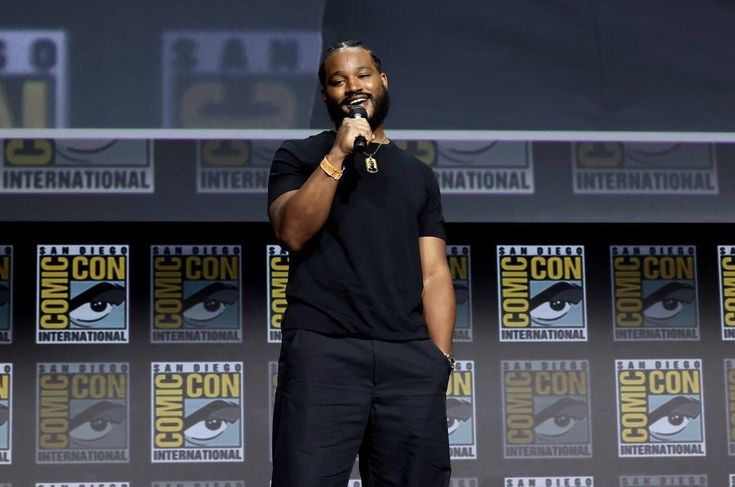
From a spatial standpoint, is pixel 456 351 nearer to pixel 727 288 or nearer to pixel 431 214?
pixel 727 288

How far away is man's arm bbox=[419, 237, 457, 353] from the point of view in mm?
2053

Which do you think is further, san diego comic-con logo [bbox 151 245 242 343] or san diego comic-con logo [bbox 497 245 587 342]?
san diego comic-con logo [bbox 497 245 587 342]

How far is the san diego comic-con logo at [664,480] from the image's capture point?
3482 millimetres

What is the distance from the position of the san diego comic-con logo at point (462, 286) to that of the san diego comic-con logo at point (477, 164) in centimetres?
18

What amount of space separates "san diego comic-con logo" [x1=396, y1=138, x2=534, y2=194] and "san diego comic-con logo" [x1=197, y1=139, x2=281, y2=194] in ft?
1.42

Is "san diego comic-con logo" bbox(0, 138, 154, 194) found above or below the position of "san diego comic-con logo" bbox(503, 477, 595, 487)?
above

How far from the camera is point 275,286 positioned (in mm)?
3428

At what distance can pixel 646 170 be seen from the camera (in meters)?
3.53

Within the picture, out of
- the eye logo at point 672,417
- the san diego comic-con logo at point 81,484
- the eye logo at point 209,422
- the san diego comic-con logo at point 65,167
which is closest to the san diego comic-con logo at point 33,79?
the san diego comic-con logo at point 65,167

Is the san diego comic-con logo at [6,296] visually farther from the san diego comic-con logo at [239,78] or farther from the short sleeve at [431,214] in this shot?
the short sleeve at [431,214]

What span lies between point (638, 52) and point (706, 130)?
29cm

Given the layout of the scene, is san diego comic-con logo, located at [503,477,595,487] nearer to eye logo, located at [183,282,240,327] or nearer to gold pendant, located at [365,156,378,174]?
eye logo, located at [183,282,240,327]

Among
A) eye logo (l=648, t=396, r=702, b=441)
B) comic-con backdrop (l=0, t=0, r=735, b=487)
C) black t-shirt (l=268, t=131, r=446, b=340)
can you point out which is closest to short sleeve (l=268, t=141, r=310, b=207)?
black t-shirt (l=268, t=131, r=446, b=340)

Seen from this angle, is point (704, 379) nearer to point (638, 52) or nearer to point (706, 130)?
point (706, 130)
